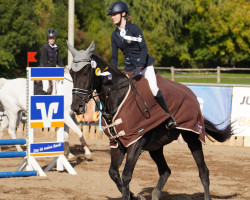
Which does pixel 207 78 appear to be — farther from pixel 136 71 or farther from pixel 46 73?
pixel 136 71

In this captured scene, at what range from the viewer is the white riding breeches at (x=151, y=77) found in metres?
6.89

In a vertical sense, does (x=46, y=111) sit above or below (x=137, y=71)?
below

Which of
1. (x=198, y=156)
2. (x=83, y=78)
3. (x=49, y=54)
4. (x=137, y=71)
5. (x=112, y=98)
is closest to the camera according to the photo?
(x=83, y=78)

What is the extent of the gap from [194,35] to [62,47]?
59.6ft

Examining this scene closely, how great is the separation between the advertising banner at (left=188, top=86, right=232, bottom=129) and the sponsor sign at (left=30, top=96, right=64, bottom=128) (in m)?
5.92

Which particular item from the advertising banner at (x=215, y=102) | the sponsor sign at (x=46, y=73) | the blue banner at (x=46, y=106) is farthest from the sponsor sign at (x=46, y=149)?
the advertising banner at (x=215, y=102)

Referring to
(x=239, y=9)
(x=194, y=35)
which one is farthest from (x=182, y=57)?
(x=239, y=9)

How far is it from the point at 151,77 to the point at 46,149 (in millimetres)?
3440

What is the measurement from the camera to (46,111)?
9.45m

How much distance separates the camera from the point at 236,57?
55.9m

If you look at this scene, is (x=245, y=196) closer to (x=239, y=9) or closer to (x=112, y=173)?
(x=112, y=173)

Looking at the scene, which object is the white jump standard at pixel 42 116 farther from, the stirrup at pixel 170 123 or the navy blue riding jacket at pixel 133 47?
the stirrup at pixel 170 123

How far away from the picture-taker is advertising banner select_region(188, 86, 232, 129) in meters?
14.4

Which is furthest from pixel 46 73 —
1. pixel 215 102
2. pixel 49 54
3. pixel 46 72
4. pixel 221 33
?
pixel 221 33
